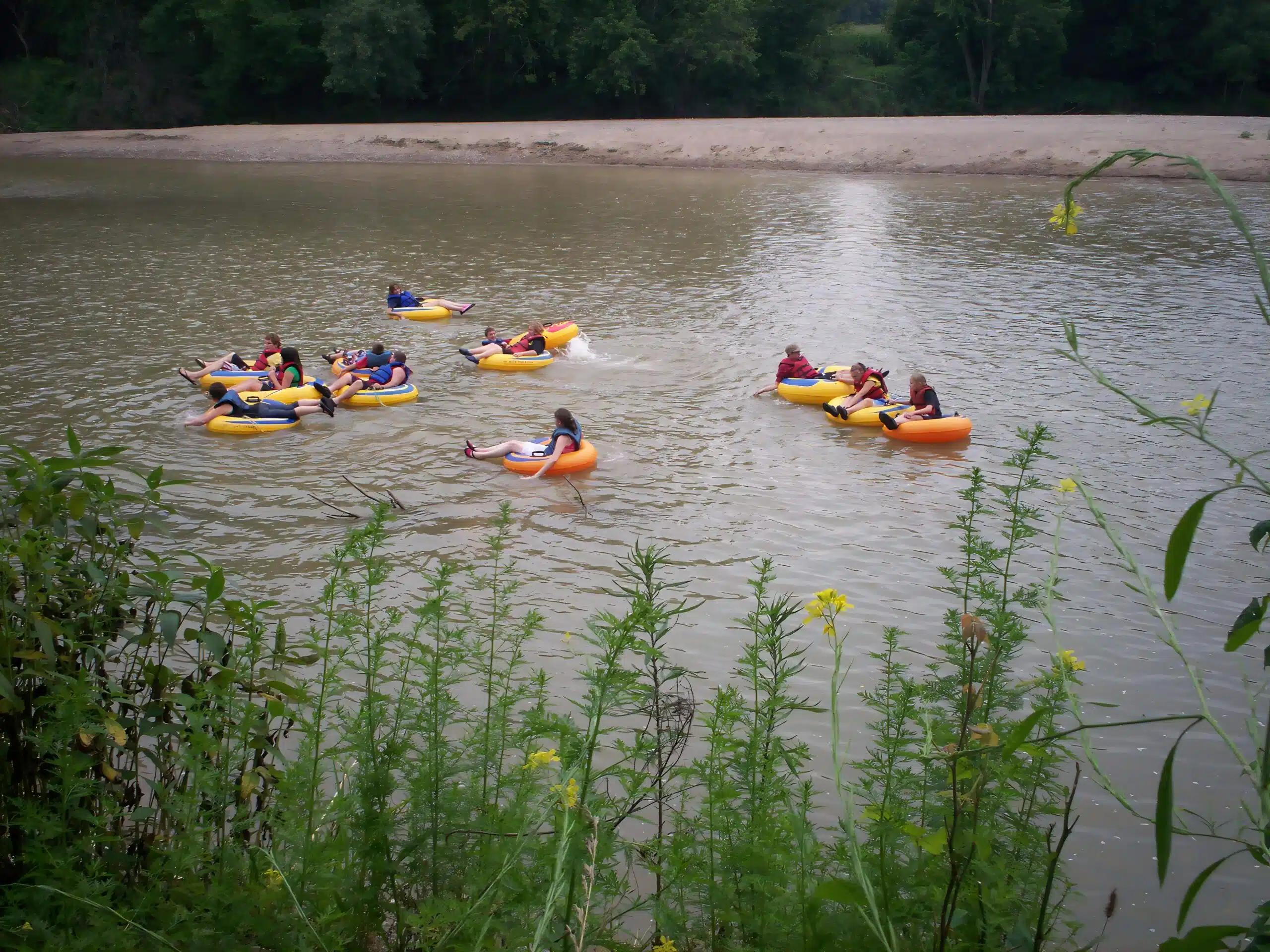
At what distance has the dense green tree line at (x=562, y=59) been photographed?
140ft

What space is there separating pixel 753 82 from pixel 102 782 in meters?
47.4

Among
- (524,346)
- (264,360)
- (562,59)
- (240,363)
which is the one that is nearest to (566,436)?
(524,346)

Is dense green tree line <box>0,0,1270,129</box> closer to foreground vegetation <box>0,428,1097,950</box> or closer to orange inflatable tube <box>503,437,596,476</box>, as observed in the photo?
orange inflatable tube <box>503,437,596,476</box>

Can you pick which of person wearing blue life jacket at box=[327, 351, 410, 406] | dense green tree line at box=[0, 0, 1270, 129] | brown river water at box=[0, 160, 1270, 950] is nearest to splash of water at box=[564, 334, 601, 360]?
brown river water at box=[0, 160, 1270, 950]

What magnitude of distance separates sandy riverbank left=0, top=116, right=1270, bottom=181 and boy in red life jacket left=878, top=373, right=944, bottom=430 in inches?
818

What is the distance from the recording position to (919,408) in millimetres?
11609

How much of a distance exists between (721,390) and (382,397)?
4054 millimetres

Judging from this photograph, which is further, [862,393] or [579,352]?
[579,352]

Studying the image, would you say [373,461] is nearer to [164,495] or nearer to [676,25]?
[164,495]

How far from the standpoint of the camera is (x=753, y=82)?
46.7 metres

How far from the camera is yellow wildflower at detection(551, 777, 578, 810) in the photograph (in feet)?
7.04

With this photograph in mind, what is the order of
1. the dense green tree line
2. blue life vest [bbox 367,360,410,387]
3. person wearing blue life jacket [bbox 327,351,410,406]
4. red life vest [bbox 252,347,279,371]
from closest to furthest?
person wearing blue life jacket [bbox 327,351,410,406]
blue life vest [bbox 367,360,410,387]
red life vest [bbox 252,347,279,371]
the dense green tree line

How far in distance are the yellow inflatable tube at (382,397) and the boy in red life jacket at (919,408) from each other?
549 cm

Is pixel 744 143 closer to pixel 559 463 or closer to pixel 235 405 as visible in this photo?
pixel 235 405
